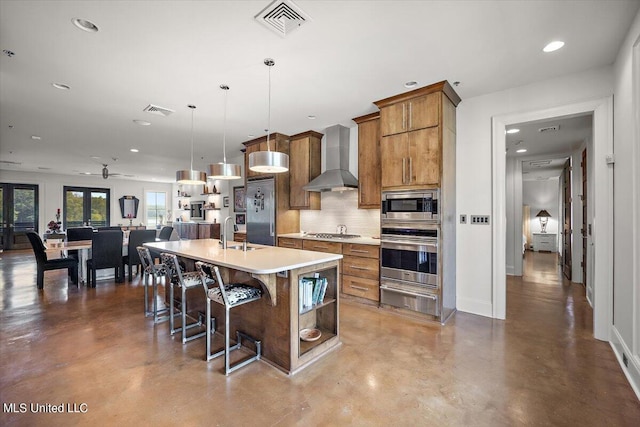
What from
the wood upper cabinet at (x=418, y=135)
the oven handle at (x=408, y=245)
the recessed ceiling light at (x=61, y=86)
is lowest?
the oven handle at (x=408, y=245)

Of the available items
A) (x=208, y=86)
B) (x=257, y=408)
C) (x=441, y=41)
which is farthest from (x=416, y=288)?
(x=208, y=86)

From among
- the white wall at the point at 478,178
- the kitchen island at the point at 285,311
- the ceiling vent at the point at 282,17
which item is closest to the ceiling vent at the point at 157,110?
the kitchen island at the point at 285,311

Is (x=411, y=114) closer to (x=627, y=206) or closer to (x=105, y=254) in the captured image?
(x=627, y=206)

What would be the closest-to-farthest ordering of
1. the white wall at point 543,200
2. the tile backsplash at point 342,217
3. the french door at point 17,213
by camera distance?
1. the tile backsplash at point 342,217
2. the french door at point 17,213
3. the white wall at point 543,200

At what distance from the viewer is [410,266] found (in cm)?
350

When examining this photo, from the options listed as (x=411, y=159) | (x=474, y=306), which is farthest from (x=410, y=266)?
(x=411, y=159)

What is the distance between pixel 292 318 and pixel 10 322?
356cm

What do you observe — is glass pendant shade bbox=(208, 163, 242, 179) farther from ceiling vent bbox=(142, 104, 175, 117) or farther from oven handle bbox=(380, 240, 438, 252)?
oven handle bbox=(380, 240, 438, 252)

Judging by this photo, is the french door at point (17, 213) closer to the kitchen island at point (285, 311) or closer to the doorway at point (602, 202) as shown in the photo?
the kitchen island at point (285, 311)

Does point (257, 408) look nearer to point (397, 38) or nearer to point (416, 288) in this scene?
point (416, 288)

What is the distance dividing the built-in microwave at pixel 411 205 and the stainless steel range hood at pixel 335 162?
0.99m

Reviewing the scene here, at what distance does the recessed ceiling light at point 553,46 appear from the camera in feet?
8.11

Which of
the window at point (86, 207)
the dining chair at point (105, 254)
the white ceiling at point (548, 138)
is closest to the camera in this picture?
the white ceiling at point (548, 138)

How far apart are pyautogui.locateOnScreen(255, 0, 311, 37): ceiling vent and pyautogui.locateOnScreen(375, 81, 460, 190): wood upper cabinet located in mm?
1768
